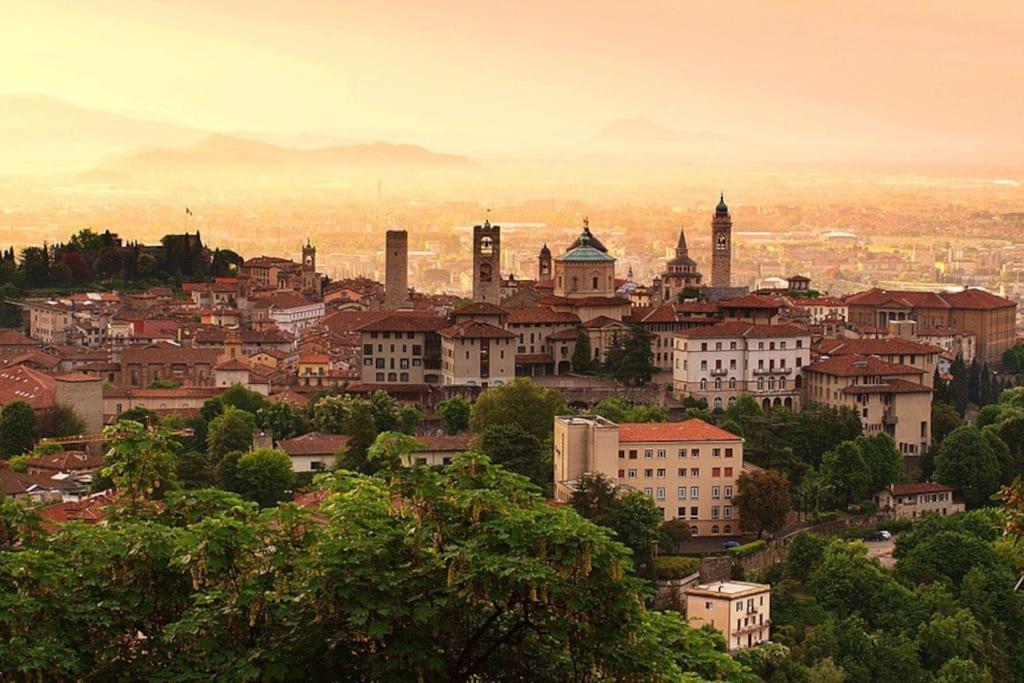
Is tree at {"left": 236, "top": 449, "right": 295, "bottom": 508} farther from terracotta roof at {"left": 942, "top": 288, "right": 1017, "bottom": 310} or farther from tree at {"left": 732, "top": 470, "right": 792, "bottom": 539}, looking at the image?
terracotta roof at {"left": 942, "top": 288, "right": 1017, "bottom": 310}

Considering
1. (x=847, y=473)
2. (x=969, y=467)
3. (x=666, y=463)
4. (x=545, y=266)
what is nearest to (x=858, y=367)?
(x=969, y=467)

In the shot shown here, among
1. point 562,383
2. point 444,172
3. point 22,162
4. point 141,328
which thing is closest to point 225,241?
point 444,172

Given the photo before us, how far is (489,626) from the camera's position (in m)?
8.71

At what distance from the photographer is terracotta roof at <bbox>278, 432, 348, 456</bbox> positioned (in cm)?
2927

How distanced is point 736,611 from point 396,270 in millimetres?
28589

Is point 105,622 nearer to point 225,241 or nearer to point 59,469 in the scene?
point 59,469

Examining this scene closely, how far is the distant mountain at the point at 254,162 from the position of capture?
11256cm

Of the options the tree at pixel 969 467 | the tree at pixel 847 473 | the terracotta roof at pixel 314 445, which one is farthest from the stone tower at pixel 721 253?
the terracotta roof at pixel 314 445

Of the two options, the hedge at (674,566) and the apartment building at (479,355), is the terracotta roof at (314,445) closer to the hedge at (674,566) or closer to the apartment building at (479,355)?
the apartment building at (479,355)

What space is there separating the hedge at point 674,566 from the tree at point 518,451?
8.12ft

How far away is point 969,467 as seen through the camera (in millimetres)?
30203

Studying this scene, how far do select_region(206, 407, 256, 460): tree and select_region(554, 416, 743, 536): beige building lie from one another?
18.9ft

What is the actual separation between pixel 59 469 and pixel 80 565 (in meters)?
19.6

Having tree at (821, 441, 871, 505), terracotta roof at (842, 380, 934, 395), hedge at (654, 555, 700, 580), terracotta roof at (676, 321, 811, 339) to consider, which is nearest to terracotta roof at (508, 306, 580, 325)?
terracotta roof at (676, 321, 811, 339)
